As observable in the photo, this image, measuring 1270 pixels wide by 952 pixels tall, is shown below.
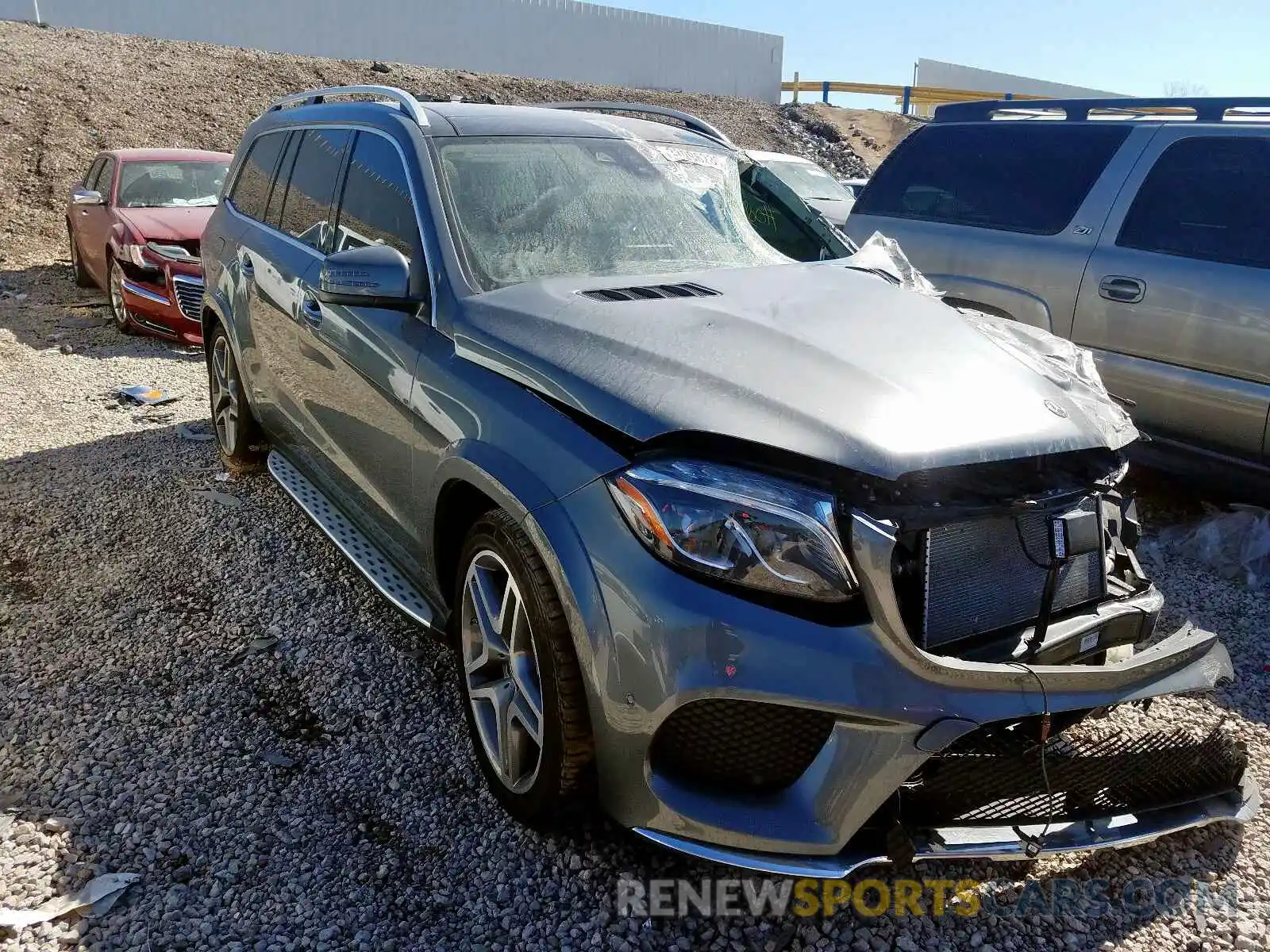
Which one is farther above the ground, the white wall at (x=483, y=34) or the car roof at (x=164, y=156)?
the white wall at (x=483, y=34)

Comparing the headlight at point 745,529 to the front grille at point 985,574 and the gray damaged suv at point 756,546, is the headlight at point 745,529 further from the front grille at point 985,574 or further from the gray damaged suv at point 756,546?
the front grille at point 985,574

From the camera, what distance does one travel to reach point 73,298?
36.6ft

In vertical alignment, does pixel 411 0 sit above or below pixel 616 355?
above

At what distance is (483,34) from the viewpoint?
29.6 m

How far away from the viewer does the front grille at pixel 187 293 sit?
28.2 feet

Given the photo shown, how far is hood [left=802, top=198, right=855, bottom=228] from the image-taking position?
941 cm

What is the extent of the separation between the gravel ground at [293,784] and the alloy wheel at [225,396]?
521mm

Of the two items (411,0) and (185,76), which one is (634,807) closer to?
(185,76)

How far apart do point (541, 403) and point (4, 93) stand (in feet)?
62.4

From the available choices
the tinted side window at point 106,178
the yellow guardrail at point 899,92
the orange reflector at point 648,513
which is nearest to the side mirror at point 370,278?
the orange reflector at point 648,513

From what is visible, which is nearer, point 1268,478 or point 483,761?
point 483,761

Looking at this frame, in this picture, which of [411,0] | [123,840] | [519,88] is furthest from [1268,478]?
[411,0]

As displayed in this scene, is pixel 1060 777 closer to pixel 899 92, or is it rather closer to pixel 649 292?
pixel 649 292

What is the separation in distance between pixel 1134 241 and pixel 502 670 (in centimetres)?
392
